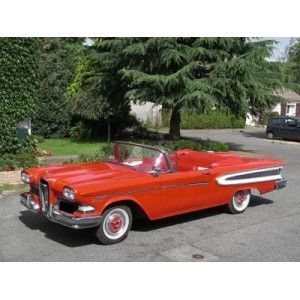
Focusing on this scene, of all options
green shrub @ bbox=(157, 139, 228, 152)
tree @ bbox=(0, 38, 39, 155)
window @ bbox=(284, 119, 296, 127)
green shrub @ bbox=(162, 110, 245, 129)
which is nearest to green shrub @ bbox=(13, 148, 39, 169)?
tree @ bbox=(0, 38, 39, 155)

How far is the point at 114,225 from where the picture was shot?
19.1 ft

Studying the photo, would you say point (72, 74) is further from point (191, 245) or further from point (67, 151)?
point (191, 245)

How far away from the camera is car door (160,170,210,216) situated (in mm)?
6293

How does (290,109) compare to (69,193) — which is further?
(290,109)

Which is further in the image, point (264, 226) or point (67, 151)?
point (67, 151)

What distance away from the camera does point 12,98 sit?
39.2 ft

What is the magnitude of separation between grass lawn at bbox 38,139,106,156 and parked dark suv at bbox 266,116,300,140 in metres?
11.1

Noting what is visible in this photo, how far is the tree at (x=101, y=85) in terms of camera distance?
670 inches

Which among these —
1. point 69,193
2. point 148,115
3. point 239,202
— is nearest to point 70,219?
point 69,193

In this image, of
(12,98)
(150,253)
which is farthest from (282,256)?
(12,98)

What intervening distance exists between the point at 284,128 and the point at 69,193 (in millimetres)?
20695

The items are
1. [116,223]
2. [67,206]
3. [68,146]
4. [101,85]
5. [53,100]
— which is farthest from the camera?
[53,100]

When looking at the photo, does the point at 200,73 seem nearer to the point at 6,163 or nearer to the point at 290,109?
the point at 6,163

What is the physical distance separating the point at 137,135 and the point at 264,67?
7.03 m
